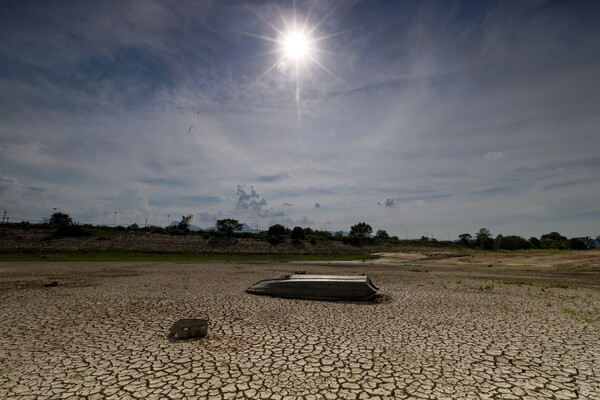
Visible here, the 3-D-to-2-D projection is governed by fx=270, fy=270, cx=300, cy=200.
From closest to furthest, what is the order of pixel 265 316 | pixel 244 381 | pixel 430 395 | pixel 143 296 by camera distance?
1. pixel 430 395
2. pixel 244 381
3. pixel 265 316
4. pixel 143 296

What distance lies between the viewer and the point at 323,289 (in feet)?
51.9

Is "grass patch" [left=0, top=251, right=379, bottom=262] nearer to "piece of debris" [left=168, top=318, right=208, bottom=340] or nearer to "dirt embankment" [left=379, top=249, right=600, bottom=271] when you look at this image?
"dirt embankment" [left=379, top=249, right=600, bottom=271]

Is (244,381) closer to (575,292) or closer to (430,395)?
(430,395)

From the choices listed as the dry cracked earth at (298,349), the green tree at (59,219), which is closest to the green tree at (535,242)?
the dry cracked earth at (298,349)

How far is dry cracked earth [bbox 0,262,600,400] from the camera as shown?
242 inches

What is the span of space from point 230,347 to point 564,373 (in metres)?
9.10

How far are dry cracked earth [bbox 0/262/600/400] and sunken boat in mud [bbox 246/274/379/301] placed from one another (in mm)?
784

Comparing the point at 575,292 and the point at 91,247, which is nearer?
the point at 575,292

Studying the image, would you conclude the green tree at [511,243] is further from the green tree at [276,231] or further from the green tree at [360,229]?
the green tree at [276,231]

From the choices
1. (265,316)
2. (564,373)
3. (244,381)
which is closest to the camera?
(244,381)

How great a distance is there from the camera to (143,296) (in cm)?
1542

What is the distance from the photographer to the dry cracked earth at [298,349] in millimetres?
6148

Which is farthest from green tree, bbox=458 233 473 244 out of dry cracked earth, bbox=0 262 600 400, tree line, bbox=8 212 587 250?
dry cracked earth, bbox=0 262 600 400

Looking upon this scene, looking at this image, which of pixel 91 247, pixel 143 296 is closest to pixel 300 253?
pixel 91 247
